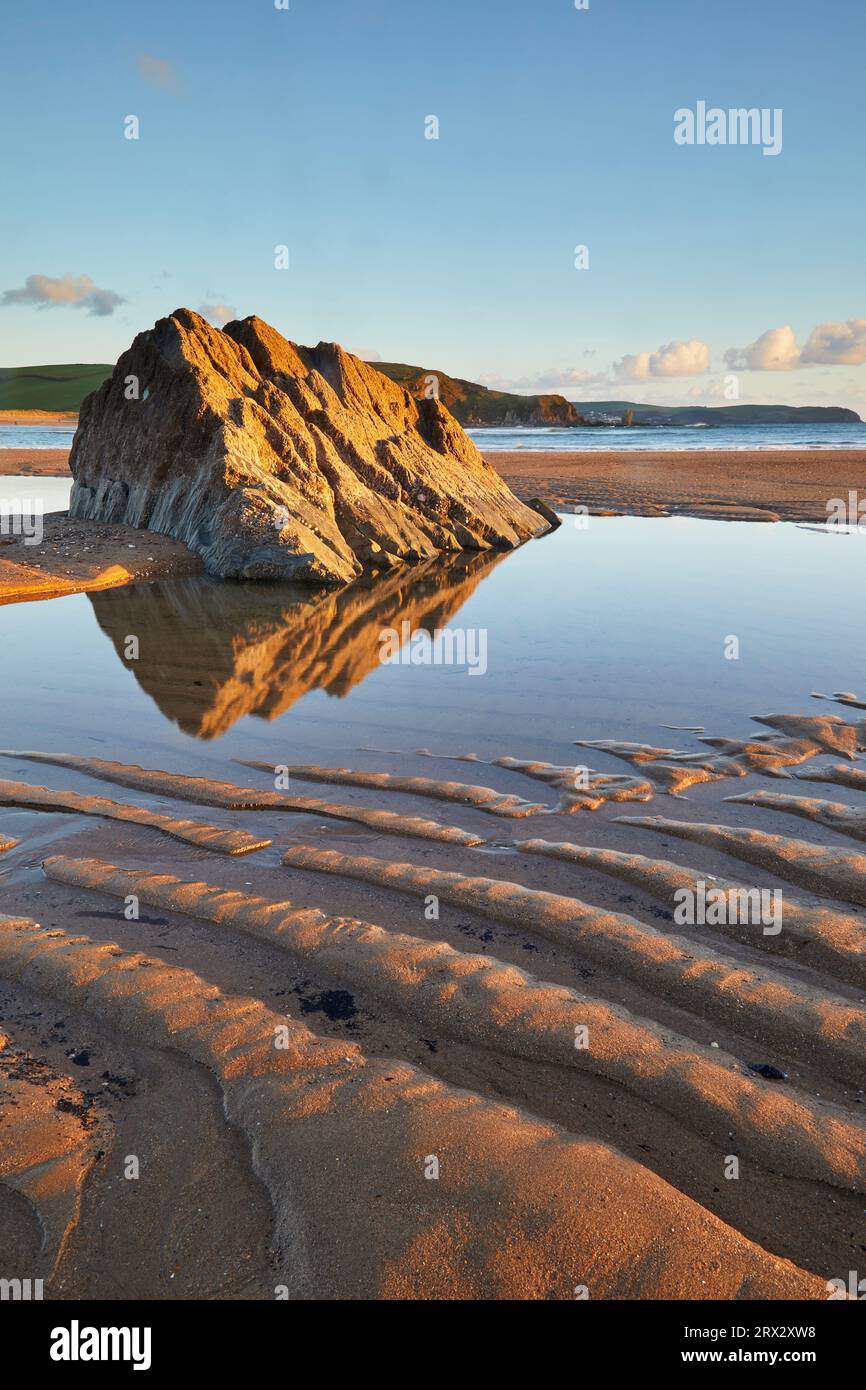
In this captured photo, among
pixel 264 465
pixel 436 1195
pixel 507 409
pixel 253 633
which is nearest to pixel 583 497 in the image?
pixel 264 465

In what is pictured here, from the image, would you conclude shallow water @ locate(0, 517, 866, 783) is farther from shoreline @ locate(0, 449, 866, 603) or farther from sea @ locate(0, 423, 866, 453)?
sea @ locate(0, 423, 866, 453)

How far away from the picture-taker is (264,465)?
16.5m

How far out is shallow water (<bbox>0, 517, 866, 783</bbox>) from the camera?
7.46 meters

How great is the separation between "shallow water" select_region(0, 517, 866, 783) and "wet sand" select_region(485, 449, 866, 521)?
1112 centimetres

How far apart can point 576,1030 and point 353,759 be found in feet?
12.1

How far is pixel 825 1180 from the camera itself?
2850mm

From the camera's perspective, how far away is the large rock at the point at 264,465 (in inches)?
611

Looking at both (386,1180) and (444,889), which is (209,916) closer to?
(444,889)

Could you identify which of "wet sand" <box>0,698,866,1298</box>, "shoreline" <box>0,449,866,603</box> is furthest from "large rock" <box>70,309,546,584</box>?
"wet sand" <box>0,698,866,1298</box>

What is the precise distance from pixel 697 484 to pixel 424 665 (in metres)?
28.6

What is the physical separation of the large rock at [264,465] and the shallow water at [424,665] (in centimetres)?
145

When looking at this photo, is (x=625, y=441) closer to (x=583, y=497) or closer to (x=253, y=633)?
(x=583, y=497)

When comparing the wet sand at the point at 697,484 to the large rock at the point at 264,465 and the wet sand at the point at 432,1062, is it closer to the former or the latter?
the large rock at the point at 264,465

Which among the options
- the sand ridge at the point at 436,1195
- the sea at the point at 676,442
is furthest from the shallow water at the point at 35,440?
the sand ridge at the point at 436,1195
